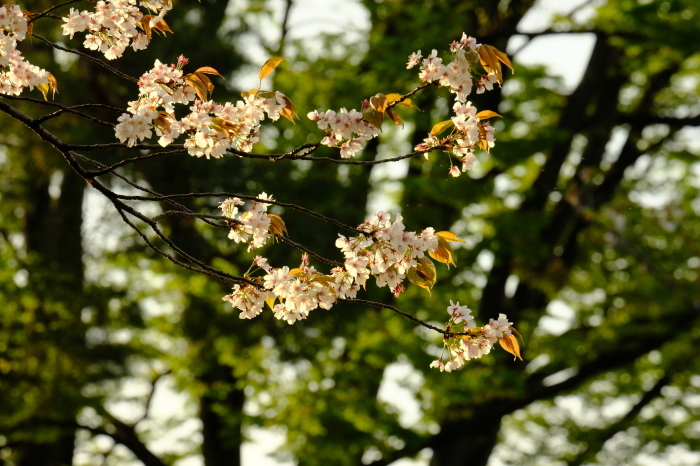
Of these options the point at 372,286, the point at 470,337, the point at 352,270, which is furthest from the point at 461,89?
the point at 372,286

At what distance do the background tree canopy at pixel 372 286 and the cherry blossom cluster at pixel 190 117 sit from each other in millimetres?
5076

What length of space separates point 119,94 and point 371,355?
3.74 metres

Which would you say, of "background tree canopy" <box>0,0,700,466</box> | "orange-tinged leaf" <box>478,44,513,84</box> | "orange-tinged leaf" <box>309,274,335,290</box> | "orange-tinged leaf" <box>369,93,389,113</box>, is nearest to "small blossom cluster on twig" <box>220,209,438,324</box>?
"orange-tinged leaf" <box>309,274,335,290</box>

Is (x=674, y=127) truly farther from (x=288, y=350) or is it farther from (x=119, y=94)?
(x=119, y=94)

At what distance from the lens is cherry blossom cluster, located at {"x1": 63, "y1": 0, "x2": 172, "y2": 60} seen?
2740mm

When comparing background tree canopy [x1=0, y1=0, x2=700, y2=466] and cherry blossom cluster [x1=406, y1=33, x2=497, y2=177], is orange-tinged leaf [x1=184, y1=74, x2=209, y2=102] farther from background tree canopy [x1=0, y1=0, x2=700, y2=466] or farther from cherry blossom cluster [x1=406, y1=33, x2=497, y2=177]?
background tree canopy [x1=0, y1=0, x2=700, y2=466]

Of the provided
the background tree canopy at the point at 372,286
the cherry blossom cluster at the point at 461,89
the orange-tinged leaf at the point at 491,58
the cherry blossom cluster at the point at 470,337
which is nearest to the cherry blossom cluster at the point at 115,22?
the cherry blossom cluster at the point at 461,89

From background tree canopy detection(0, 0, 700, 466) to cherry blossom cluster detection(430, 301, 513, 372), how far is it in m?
4.93

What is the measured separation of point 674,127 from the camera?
10.2m

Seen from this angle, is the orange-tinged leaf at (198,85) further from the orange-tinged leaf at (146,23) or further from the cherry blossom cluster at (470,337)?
the cherry blossom cluster at (470,337)

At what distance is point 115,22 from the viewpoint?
277 cm

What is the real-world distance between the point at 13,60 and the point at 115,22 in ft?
1.29

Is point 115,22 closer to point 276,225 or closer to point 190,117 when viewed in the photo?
point 190,117

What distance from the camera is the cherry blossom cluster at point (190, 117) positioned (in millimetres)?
2227
